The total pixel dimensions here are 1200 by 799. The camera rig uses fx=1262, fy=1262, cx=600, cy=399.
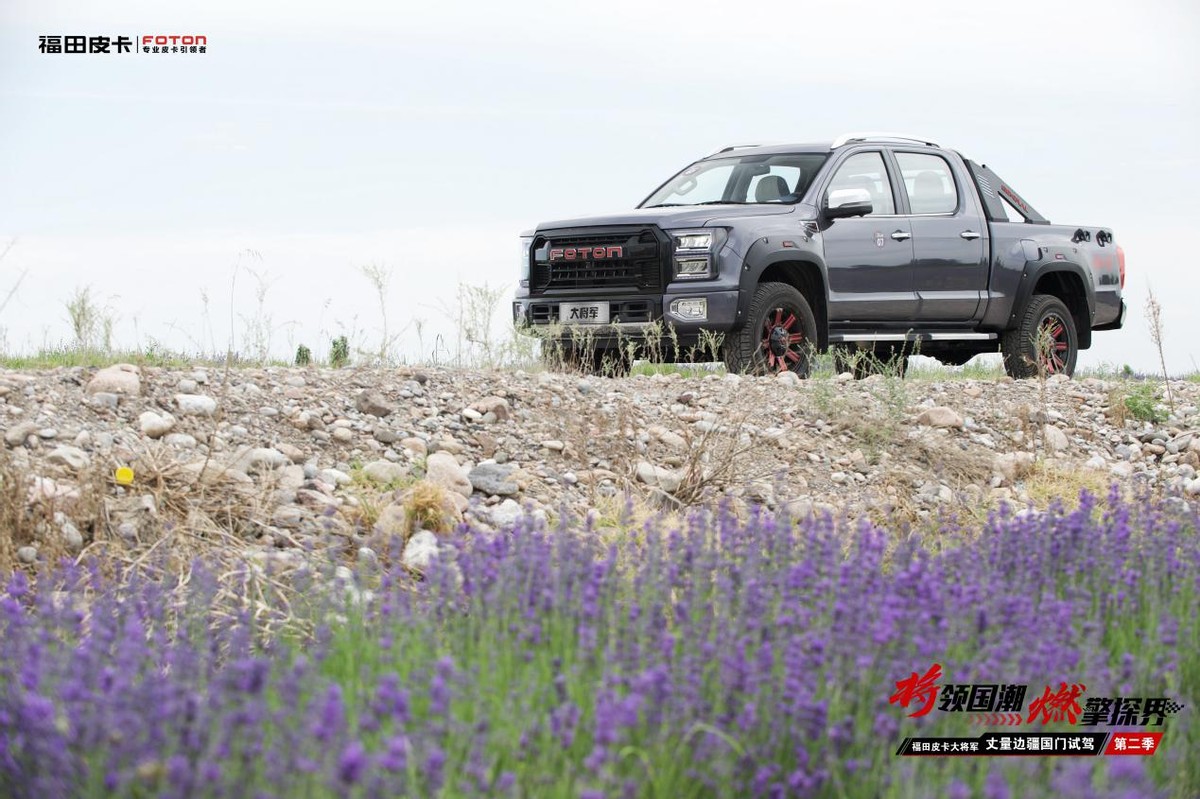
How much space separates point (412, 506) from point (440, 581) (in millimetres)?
2274

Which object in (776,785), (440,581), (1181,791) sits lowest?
(1181,791)

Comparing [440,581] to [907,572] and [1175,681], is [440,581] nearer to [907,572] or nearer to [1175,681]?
[907,572]

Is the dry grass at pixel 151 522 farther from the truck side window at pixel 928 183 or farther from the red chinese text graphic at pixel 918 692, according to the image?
the truck side window at pixel 928 183

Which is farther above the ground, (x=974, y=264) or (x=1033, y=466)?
(x=974, y=264)

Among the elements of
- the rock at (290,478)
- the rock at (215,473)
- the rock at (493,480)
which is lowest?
the rock at (493,480)

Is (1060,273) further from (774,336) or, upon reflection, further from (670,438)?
(670,438)

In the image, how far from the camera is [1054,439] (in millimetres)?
9727

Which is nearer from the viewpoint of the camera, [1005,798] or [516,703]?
[1005,798]

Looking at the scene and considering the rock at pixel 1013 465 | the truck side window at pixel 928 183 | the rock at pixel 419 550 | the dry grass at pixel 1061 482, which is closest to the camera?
the rock at pixel 419 550

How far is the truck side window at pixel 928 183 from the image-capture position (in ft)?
41.7

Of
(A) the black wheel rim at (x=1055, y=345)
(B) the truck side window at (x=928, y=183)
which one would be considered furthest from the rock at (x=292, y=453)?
(A) the black wheel rim at (x=1055, y=345)

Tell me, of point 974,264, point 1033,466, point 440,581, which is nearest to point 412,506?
point 440,581

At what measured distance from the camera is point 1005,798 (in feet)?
8.00

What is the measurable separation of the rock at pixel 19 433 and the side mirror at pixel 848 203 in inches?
277
